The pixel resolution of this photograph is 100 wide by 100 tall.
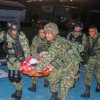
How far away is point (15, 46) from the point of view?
14.0ft

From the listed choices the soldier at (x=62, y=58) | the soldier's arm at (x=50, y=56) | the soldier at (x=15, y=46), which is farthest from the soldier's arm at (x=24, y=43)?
the soldier's arm at (x=50, y=56)

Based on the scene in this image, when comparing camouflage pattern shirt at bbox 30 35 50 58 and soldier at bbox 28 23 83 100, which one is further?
camouflage pattern shirt at bbox 30 35 50 58

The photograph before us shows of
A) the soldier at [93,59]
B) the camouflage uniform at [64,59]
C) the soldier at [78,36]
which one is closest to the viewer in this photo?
the camouflage uniform at [64,59]

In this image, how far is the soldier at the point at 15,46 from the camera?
4.24m

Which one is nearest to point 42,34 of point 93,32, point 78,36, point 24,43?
point 24,43

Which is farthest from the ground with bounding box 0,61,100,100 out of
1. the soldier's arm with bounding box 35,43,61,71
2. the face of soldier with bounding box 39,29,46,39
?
the soldier's arm with bounding box 35,43,61,71

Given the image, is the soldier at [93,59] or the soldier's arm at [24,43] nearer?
the soldier's arm at [24,43]

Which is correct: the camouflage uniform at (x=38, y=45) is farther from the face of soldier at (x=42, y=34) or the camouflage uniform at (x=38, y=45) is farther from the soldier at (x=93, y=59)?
the soldier at (x=93, y=59)

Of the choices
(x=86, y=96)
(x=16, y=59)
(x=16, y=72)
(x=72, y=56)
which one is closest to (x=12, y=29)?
(x=16, y=59)

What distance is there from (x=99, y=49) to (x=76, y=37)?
91cm

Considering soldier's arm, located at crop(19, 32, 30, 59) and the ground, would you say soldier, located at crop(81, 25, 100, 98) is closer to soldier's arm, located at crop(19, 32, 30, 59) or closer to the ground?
the ground

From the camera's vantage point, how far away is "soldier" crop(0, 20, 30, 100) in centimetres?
424

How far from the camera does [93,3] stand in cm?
2634

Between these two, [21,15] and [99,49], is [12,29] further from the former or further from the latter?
[21,15]
